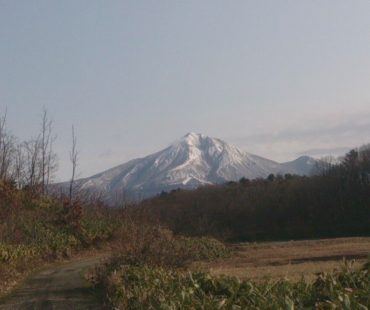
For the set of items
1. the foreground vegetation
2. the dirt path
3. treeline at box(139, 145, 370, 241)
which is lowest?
the dirt path

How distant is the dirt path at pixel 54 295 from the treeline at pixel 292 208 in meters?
40.4

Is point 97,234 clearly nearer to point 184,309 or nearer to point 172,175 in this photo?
point 184,309

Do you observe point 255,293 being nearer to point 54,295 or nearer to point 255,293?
point 255,293

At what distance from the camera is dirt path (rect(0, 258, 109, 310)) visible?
14.2 meters

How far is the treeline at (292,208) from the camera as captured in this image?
211 feet

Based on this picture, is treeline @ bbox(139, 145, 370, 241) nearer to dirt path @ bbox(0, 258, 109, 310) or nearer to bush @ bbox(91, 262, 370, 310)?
dirt path @ bbox(0, 258, 109, 310)

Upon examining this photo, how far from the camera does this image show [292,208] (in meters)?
71.7

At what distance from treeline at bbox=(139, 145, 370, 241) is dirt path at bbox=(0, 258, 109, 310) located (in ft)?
132

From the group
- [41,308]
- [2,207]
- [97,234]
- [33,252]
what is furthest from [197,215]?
[41,308]

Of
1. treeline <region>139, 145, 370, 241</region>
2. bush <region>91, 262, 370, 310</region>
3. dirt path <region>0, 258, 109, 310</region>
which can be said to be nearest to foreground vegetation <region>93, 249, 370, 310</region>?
bush <region>91, 262, 370, 310</region>

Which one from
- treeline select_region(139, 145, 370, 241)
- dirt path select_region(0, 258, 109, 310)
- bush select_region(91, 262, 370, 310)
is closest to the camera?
bush select_region(91, 262, 370, 310)

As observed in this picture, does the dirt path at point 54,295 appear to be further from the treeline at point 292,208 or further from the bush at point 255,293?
the treeline at point 292,208

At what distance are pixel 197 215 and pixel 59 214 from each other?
1438 inches

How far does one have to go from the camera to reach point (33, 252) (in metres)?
28.1
